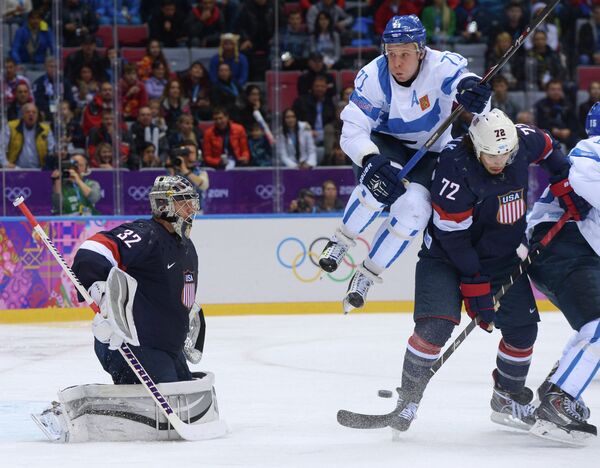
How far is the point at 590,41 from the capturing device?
1020 centimetres

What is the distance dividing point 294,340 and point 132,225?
2952 mm

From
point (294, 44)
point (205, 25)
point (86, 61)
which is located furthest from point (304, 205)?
point (205, 25)

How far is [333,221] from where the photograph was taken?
848 cm

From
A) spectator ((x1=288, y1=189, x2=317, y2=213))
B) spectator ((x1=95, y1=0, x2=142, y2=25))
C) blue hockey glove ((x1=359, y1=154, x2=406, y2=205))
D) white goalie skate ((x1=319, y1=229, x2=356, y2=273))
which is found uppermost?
spectator ((x1=95, y1=0, x2=142, y2=25))

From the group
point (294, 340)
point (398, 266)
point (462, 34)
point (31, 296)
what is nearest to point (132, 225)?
point (294, 340)

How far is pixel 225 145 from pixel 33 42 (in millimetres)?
1454

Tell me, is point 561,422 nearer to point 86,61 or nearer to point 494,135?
point 494,135

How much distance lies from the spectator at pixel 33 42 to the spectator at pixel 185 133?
3.21 feet

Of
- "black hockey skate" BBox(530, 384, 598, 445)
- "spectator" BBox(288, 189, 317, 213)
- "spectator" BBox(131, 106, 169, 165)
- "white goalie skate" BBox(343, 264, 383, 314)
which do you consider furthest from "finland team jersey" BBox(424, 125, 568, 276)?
"spectator" BBox(131, 106, 169, 165)

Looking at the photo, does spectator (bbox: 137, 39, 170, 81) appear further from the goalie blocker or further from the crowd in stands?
the goalie blocker

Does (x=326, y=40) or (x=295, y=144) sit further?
(x=326, y=40)

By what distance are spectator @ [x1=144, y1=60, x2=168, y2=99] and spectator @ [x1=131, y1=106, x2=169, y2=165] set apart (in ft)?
0.84

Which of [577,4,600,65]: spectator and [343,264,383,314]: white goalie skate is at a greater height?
[577,4,600,65]: spectator

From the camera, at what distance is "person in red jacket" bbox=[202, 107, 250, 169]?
870cm
